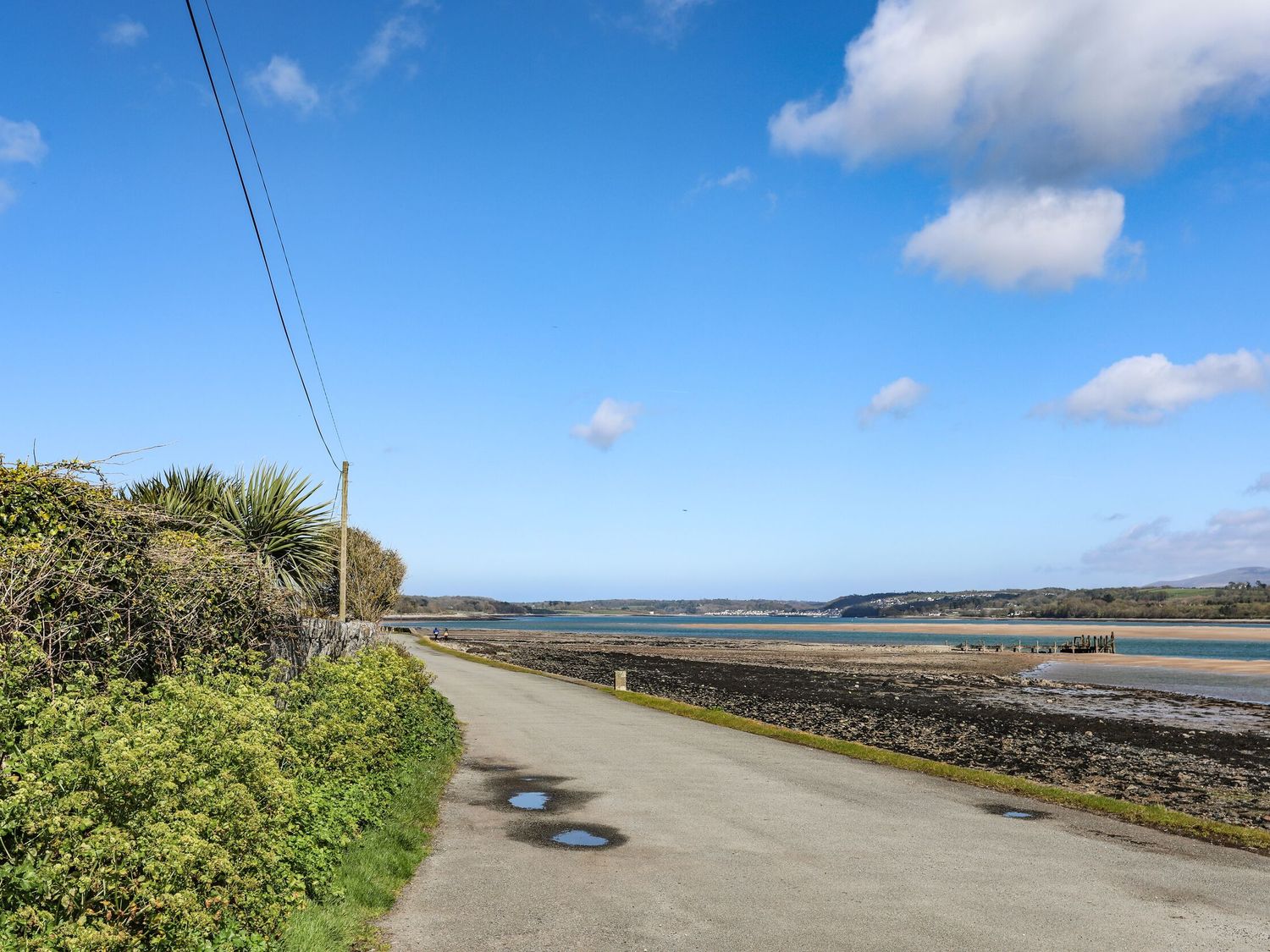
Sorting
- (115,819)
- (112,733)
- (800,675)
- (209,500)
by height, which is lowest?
(800,675)

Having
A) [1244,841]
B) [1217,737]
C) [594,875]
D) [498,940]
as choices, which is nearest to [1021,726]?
[1217,737]

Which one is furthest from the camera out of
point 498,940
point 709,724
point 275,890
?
point 709,724

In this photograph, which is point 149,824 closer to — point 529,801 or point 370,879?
point 370,879

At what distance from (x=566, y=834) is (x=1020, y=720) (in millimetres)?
25802

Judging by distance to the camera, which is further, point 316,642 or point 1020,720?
point 1020,720

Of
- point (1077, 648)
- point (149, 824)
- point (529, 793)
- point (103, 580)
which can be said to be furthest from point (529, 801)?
point (1077, 648)

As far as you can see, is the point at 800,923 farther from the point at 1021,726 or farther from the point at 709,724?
the point at 1021,726

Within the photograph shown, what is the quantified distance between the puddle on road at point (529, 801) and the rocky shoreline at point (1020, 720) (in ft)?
36.2

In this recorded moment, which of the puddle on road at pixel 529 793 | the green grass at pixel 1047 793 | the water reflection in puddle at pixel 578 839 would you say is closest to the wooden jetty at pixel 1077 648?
the green grass at pixel 1047 793

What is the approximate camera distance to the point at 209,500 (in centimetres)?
1761

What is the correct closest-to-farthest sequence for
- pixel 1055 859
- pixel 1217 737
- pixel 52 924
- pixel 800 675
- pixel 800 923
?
pixel 52 924 < pixel 800 923 < pixel 1055 859 < pixel 1217 737 < pixel 800 675

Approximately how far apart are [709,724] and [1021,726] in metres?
13.4

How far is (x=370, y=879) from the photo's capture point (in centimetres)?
819

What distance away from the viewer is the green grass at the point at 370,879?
666 cm
